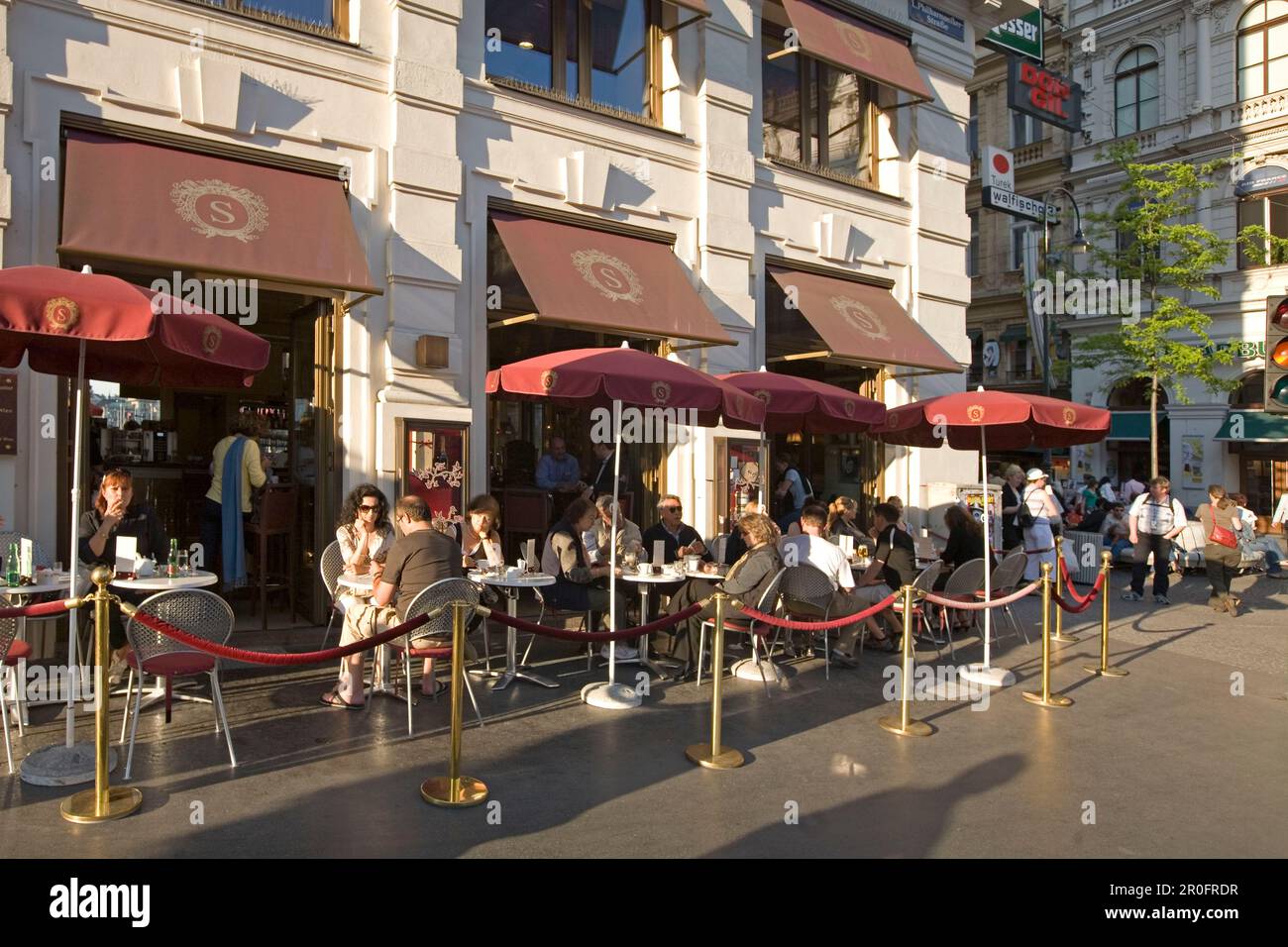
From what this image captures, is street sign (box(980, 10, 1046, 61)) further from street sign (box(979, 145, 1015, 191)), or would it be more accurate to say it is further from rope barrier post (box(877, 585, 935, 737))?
rope barrier post (box(877, 585, 935, 737))

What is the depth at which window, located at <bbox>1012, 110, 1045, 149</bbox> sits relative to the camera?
30391 millimetres

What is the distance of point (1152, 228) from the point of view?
2194 centimetres

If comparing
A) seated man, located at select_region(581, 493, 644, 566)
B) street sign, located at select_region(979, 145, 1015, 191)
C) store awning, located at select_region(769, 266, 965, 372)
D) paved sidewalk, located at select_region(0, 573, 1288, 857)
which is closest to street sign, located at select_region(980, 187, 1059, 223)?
street sign, located at select_region(979, 145, 1015, 191)

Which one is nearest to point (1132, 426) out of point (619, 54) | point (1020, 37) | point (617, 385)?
point (1020, 37)

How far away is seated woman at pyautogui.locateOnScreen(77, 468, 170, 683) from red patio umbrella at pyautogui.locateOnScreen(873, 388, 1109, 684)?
6.75 meters

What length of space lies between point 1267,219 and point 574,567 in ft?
81.9

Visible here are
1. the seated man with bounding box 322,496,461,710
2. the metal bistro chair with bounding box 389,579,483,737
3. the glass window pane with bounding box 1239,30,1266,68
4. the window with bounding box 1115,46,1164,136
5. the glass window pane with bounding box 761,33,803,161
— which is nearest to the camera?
the metal bistro chair with bounding box 389,579,483,737

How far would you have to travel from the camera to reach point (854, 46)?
1262 centimetres

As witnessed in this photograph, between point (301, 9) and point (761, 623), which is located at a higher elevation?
point (301, 9)

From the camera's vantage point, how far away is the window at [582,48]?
1030 cm

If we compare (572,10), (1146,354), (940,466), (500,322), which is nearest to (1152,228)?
(1146,354)

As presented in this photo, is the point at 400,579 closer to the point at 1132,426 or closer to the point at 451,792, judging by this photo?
the point at 451,792

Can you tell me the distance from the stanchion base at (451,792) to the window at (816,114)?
9950 mm
